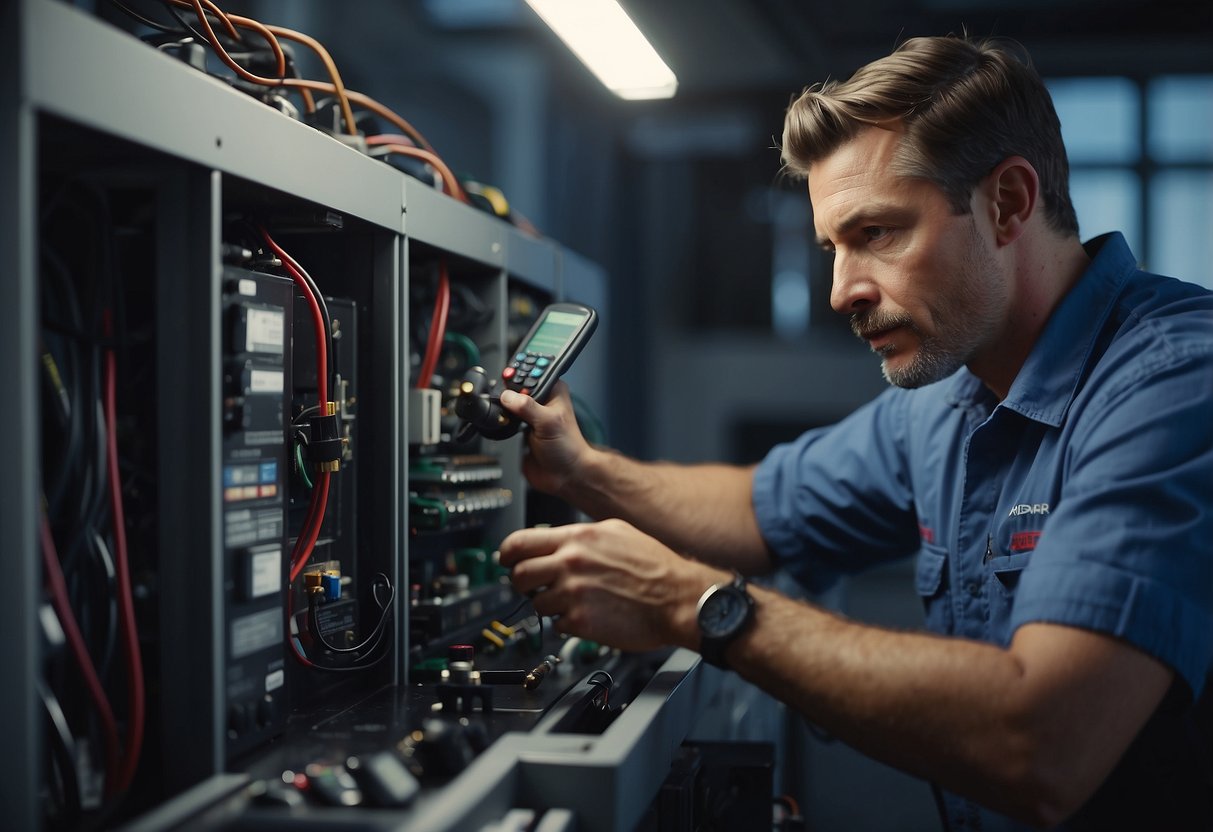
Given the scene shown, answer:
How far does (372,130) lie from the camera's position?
1448 millimetres

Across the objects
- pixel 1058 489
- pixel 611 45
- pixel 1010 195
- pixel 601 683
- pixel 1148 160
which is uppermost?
pixel 1148 160

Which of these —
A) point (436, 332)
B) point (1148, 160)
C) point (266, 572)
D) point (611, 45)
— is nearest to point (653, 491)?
point (436, 332)

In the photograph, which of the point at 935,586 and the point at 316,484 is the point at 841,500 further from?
the point at 316,484

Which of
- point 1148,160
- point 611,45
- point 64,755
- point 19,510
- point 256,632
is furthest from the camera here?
point 1148,160

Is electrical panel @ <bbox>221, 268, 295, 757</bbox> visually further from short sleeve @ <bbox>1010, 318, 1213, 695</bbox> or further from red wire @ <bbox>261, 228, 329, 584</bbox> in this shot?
short sleeve @ <bbox>1010, 318, 1213, 695</bbox>

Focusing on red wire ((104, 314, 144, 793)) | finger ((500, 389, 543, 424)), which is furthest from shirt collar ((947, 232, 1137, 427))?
red wire ((104, 314, 144, 793))

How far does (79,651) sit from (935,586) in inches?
42.3

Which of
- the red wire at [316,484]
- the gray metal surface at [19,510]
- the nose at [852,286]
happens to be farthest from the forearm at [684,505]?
the gray metal surface at [19,510]

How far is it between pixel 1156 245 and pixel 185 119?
17.4 feet

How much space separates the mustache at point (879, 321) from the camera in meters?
1.32

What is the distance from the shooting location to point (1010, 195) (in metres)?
1.32

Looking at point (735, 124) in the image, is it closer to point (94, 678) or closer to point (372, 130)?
point (372, 130)

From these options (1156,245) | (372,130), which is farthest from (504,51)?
(372,130)

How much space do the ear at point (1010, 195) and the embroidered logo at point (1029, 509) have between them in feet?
1.06
